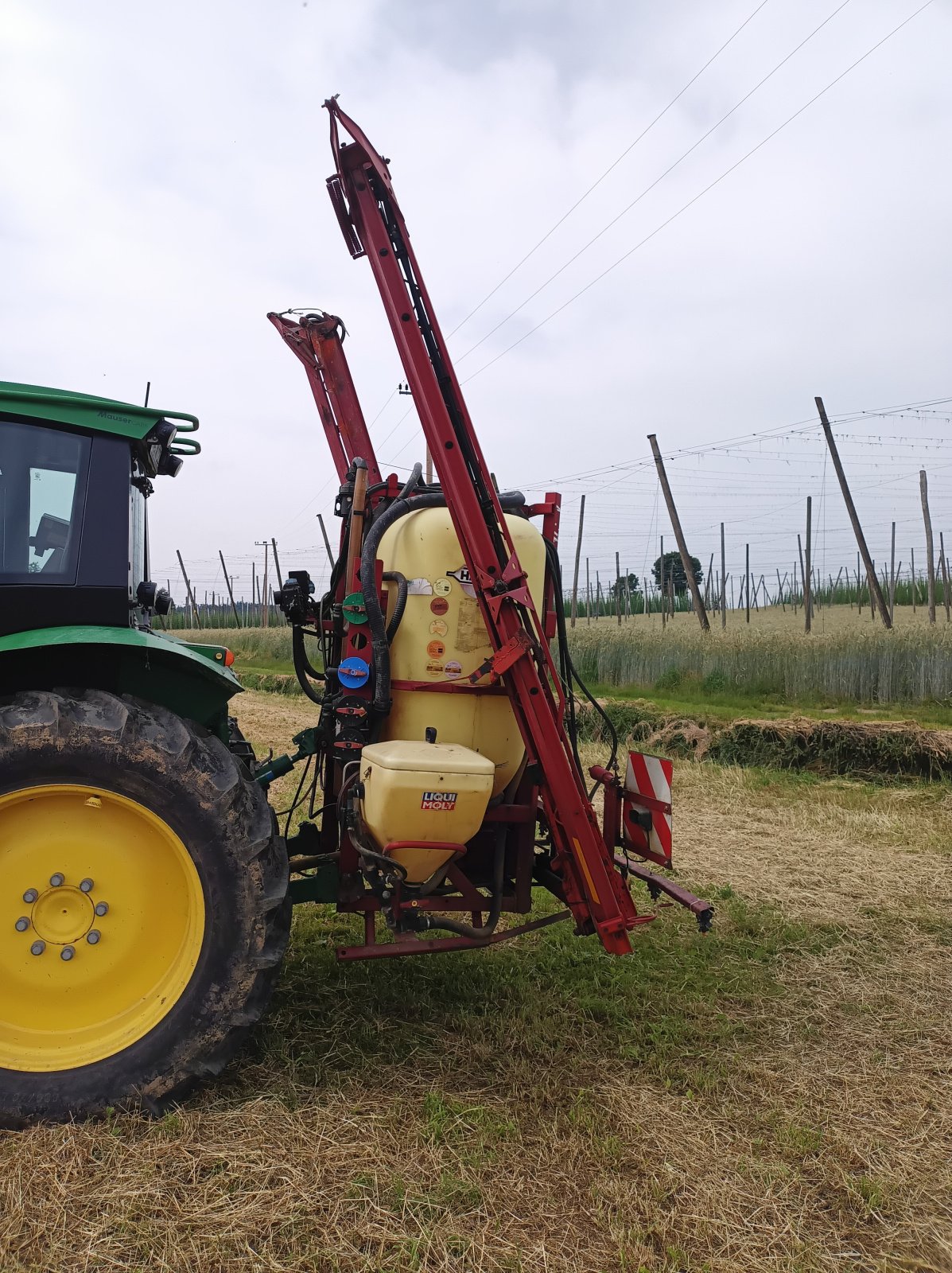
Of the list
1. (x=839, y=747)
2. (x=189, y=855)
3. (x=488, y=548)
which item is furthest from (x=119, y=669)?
(x=839, y=747)

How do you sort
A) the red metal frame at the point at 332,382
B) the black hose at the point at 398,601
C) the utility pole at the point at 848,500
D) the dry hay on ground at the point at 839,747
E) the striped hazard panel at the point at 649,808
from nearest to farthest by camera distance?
the black hose at the point at 398,601
the striped hazard panel at the point at 649,808
the red metal frame at the point at 332,382
the dry hay on ground at the point at 839,747
the utility pole at the point at 848,500

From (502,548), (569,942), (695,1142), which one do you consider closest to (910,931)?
(569,942)

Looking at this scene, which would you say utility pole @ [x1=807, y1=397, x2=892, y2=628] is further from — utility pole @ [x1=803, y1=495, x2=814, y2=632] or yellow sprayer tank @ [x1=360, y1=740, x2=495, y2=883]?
yellow sprayer tank @ [x1=360, y1=740, x2=495, y2=883]

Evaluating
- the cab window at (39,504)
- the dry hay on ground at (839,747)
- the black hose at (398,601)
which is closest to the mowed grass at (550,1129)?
the black hose at (398,601)

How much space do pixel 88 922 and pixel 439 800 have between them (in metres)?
1.21

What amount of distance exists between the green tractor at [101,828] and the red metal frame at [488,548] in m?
1.03

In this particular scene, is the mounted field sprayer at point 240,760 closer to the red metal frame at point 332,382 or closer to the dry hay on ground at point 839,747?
the red metal frame at point 332,382

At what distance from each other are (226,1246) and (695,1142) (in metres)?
1.39

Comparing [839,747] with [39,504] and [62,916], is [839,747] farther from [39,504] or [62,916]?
[39,504]

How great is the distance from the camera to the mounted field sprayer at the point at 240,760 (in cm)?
279

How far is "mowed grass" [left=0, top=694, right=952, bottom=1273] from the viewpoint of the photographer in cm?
226

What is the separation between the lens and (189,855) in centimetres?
285

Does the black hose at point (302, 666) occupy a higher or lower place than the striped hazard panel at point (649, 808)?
higher

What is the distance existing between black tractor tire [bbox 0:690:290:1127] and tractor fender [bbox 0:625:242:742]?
14cm
